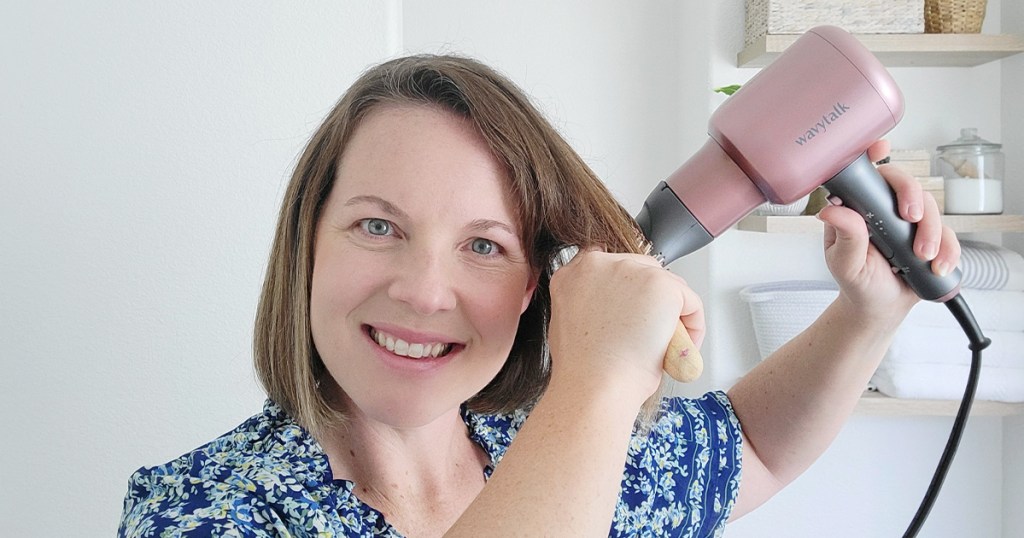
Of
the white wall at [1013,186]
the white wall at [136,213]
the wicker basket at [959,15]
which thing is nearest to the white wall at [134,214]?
the white wall at [136,213]

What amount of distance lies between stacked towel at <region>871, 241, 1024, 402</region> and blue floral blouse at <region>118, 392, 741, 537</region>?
65 centimetres

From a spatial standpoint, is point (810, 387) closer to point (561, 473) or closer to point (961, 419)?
point (961, 419)

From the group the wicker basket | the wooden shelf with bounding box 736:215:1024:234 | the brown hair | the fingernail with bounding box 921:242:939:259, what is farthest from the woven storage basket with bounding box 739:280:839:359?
the brown hair

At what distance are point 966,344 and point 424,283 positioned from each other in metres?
1.22

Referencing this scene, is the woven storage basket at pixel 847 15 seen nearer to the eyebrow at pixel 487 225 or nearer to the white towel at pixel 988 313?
the white towel at pixel 988 313

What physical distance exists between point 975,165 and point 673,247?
40.2 inches

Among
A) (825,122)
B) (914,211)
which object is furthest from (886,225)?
(825,122)

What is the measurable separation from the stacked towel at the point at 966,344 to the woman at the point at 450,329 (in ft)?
2.14

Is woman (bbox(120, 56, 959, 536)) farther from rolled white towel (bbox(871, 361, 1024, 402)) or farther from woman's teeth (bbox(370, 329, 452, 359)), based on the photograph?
rolled white towel (bbox(871, 361, 1024, 402))

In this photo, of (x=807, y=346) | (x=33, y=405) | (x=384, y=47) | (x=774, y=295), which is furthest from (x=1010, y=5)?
(x=33, y=405)

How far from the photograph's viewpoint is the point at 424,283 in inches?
30.5

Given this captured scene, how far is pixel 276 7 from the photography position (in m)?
1.29

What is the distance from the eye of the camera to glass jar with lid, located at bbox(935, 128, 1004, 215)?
5.30ft

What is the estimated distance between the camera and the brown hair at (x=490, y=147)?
86 cm
